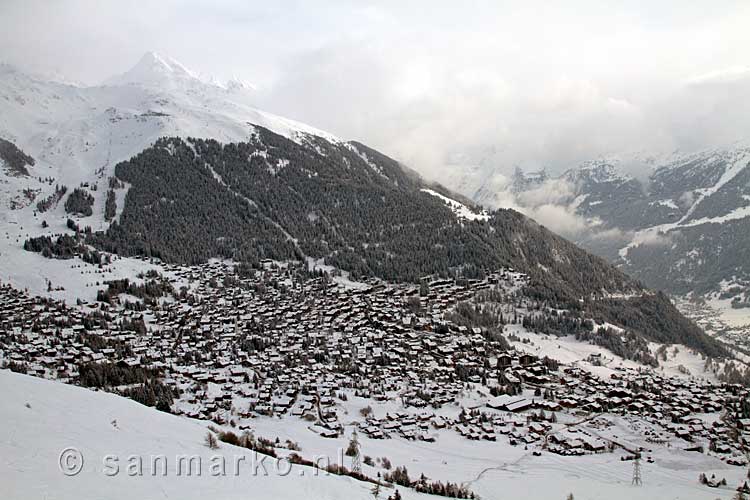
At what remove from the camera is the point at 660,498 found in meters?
26.1

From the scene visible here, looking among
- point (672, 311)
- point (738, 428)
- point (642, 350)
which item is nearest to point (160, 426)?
point (738, 428)

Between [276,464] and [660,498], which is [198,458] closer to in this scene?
[276,464]

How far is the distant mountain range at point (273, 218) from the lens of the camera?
10506 centimetres

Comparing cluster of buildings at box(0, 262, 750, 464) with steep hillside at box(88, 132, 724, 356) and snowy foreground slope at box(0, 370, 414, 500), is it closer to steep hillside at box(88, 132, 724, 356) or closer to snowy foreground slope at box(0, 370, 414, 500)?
steep hillside at box(88, 132, 724, 356)

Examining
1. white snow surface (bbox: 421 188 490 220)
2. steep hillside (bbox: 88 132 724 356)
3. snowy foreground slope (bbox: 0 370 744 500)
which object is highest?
white snow surface (bbox: 421 188 490 220)

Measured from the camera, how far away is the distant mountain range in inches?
4136

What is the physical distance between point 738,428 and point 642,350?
43.2 metres

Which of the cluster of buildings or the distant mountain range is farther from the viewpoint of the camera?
the distant mountain range

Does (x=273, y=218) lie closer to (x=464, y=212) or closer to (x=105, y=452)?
(x=464, y=212)

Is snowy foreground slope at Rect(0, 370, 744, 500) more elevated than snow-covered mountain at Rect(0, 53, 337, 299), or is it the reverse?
snow-covered mountain at Rect(0, 53, 337, 299)

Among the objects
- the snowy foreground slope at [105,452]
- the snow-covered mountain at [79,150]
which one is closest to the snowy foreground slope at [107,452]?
the snowy foreground slope at [105,452]

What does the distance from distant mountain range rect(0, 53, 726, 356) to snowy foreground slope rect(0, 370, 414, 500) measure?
7622 cm

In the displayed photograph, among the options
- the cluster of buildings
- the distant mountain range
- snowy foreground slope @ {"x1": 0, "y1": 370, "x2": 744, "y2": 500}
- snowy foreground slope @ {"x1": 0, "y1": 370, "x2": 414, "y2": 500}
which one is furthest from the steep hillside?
snowy foreground slope @ {"x1": 0, "y1": 370, "x2": 414, "y2": 500}

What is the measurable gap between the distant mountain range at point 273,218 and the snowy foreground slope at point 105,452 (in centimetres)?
7622
